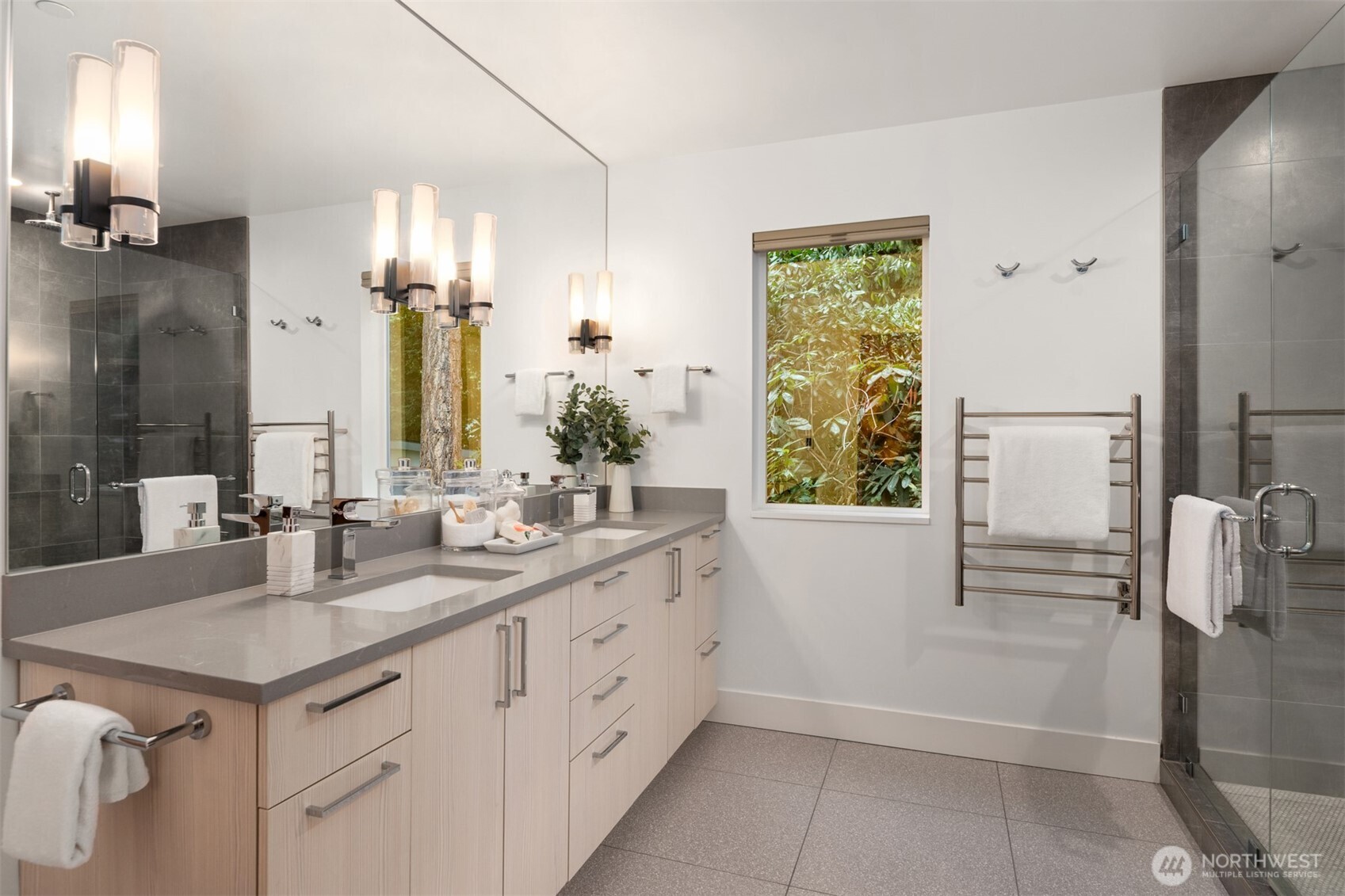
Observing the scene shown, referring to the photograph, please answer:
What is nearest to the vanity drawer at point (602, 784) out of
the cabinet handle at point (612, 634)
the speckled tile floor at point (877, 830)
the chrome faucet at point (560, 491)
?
the speckled tile floor at point (877, 830)

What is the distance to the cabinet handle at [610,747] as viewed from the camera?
6.10ft

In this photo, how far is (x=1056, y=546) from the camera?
2.56 m

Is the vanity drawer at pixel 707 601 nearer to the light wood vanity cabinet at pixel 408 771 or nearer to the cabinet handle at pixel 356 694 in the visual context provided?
the light wood vanity cabinet at pixel 408 771

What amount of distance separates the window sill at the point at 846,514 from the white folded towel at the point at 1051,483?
12.7 inches

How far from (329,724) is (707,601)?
1.90 meters

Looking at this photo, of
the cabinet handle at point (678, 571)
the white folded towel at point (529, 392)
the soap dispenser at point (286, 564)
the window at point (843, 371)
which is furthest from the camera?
the window at point (843, 371)

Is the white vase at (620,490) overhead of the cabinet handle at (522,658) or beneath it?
overhead

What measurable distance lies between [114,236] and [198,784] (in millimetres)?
949

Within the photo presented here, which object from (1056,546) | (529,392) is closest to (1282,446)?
(1056,546)

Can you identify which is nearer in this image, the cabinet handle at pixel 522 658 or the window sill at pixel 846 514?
the cabinet handle at pixel 522 658

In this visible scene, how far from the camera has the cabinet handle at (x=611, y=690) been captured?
6.10 feet

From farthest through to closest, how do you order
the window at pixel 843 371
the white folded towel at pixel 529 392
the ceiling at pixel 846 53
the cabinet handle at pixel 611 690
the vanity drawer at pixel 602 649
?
1. the window at pixel 843 371
2. the white folded towel at pixel 529 392
3. the ceiling at pixel 846 53
4. the cabinet handle at pixel 611 690
5. the vanity drawer at pixel 602 649

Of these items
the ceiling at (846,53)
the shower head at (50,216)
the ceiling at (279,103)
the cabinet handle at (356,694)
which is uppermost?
the ceiling at (846,53)

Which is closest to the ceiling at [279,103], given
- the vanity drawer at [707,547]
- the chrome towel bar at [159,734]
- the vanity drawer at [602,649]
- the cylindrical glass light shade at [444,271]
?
the cylindrical glass light shade at [444,271]
